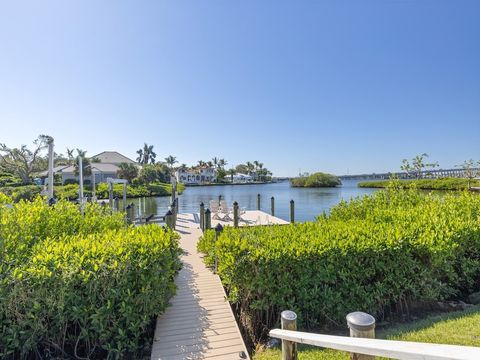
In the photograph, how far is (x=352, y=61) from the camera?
1391cm

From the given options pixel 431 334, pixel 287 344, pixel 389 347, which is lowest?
pixel 431 334

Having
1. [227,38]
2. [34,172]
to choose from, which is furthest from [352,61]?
[34,172]

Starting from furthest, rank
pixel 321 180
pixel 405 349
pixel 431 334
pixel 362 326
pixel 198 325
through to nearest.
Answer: pixel 321 180 → pixel 198 325 → pixel 431 334 → pixel 362 326 → pixel 405 349

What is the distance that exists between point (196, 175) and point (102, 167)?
1506 inches

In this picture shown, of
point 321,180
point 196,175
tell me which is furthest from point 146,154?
point 321,180

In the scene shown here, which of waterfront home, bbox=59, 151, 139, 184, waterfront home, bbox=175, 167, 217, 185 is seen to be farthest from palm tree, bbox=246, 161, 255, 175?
waterfront home, bbox=59, 151, 139, 184

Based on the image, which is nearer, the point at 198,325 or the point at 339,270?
the point at 198,325

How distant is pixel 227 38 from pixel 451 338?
1180cm

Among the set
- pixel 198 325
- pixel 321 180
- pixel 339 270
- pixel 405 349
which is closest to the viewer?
pixel 405 349

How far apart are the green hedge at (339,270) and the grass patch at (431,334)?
451 mm

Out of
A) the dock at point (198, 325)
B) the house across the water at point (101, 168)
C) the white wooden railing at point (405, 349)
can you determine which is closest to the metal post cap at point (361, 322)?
the white wooden railing at point (405, 349)

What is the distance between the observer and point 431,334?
3.20m

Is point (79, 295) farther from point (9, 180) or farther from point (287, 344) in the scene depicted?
point (9, 180)

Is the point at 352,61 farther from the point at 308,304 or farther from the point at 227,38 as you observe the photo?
the point at 308,304
